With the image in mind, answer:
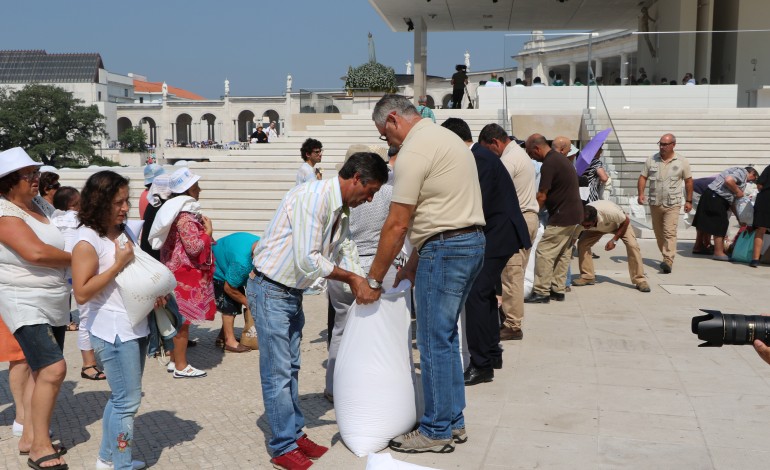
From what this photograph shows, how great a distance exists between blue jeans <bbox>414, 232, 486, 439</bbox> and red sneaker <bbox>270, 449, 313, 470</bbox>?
654mm

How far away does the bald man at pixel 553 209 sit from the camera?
7.53 metres

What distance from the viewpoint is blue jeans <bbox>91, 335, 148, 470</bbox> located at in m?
3.76

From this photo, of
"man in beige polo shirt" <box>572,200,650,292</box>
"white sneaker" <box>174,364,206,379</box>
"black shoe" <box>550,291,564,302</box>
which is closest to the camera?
"white sneaker" <box>174,364,206,379</box>

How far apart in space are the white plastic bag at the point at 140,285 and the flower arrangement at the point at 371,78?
22854 millimetres

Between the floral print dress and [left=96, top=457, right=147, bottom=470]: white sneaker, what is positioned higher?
the floral print dress

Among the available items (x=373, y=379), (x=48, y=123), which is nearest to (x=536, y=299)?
(x=373, y=379)

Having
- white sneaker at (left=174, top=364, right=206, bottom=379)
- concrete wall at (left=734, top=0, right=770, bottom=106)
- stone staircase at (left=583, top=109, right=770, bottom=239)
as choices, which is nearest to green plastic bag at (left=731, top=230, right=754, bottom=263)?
stone staircase at (left=583, top=109, right=770, bottom=239)

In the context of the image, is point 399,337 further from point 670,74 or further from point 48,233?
point 670,74

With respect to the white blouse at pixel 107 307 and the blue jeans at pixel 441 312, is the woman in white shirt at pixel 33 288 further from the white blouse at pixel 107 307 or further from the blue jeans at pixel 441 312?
the blue jeans at pixel 441 312

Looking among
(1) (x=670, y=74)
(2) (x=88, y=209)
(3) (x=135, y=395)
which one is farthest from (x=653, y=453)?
(1) (x=670, y=74)

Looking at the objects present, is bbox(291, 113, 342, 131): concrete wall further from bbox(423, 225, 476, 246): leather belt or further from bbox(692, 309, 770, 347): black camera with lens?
bbox(692, 309, 770, 347): black camera with lens

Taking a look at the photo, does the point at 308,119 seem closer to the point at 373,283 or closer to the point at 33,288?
the point at 33,288

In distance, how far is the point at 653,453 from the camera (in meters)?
4.00

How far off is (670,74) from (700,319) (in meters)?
20.7
